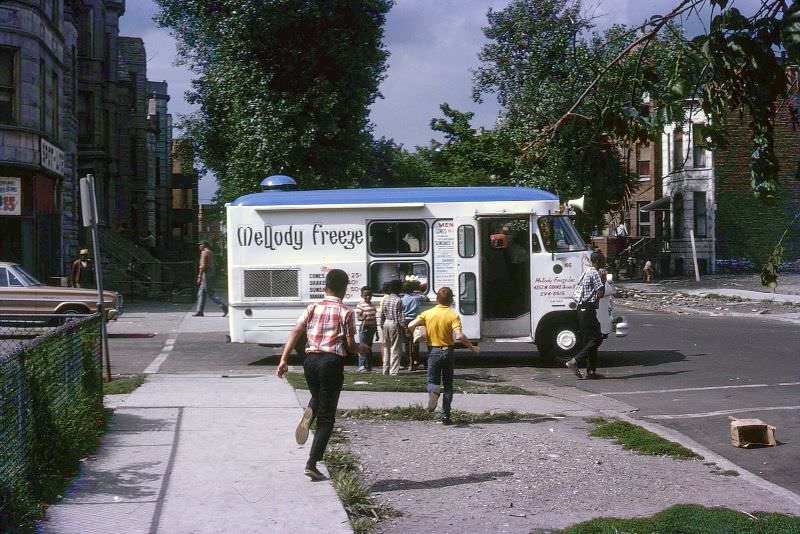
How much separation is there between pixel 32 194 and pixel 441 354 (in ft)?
69.4

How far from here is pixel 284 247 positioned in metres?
17.1

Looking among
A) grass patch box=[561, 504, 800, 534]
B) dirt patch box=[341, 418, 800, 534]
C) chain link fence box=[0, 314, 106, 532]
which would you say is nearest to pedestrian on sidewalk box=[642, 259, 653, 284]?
dirt patch box=[341, 418, 800, 534]

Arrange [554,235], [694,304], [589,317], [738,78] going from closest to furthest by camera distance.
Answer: [738,78], [589,317], [554,235], [694,304]

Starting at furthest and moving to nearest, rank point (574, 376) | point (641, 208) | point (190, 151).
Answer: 1. point (641, 208)
2. point (190, 151)
3. point (574, 376)

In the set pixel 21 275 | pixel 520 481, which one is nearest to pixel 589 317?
pixel 520 481

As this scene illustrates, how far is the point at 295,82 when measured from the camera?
1256 inches

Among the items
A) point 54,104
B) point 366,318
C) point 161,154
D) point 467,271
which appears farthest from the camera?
point 161,154

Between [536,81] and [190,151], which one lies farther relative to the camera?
[190,151]

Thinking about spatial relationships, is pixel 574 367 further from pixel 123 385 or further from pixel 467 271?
pixel 123 385

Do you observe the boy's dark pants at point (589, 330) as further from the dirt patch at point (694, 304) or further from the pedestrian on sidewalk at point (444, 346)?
the dirt patch at point (694, 304)

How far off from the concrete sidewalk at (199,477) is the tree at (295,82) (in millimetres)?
19918

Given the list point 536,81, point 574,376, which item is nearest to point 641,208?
point 536,81

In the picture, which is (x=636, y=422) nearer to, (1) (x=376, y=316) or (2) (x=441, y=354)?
(2) (x=441, y=354)

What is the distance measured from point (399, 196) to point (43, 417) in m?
10.1
